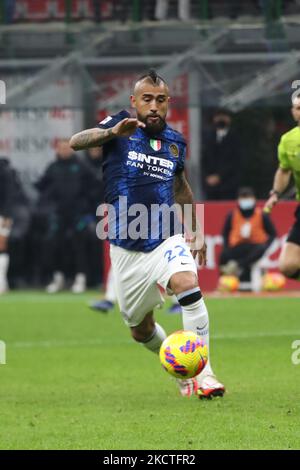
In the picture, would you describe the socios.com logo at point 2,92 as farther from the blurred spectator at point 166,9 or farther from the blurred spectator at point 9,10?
the blurred spectator at point 166,9

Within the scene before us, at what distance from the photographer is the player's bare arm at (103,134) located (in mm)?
8312

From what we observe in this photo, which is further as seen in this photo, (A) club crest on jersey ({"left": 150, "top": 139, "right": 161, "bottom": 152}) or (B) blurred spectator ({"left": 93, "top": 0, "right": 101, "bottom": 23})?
(B) blurred spectator ({"left": 93, "top": 0, "right": 101, "bottom": 23})

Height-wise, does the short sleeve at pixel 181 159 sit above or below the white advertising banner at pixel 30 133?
above

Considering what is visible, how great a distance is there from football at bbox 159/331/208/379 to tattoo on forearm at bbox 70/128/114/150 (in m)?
1.44

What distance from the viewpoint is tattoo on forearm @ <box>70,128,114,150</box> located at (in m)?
8.70

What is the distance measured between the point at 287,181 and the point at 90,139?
158 inches

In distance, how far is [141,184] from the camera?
9211mm

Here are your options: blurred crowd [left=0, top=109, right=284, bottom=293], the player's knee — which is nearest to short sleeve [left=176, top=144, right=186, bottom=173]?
the player's knee

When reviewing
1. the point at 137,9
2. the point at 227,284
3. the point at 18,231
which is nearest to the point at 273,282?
the point at 227,284

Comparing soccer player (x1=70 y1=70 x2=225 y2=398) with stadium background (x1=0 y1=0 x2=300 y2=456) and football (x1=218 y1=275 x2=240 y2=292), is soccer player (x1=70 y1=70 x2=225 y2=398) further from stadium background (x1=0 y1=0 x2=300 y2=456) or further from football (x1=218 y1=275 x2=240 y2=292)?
football (x1=218 y1=275 x2=240 y2=292)

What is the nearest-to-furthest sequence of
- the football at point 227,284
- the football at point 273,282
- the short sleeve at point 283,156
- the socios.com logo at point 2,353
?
the socios.com logo at point 2,353
the short sleeve at point 283,156
the football at point 273,282
the football at point 227,284

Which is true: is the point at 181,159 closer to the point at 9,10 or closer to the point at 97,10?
the point at 97,10

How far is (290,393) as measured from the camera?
923 cm

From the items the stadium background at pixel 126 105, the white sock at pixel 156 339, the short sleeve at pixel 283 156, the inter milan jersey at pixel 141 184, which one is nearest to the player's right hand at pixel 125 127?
the inter milan jersey at pixel 141 184
